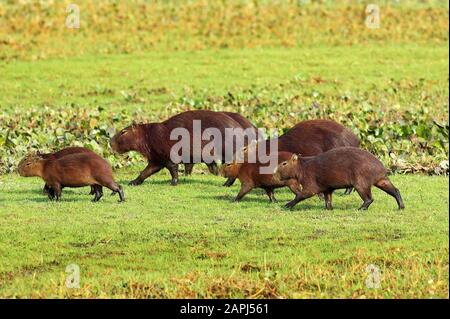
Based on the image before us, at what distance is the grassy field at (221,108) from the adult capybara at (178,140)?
321 mm

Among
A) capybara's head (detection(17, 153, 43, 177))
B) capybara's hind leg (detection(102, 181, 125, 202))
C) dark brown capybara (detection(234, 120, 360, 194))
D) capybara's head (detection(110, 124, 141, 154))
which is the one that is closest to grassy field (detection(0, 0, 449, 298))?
capybara's hind leg (detection(102, 181, 125, 202))

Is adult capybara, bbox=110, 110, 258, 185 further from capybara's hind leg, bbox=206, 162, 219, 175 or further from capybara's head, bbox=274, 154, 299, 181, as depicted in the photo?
capybara's head, bbox=274, 154, 299, 181

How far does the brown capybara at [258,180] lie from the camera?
1288 centimetres

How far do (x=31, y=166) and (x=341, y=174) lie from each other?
3745mm

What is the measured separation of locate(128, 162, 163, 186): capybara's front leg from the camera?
47.9 ft

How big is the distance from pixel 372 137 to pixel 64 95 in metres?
9.95

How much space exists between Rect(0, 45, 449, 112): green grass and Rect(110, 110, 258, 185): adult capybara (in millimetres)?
7414

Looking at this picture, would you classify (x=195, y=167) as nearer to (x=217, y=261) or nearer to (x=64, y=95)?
(x=217, y=261)

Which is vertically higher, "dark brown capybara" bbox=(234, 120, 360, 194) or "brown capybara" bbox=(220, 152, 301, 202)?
"dark brown capybara" bbox=(234, 120, 360, 194)

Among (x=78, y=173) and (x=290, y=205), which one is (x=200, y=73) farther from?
(x=290, y=205)

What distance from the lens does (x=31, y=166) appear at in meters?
13.2

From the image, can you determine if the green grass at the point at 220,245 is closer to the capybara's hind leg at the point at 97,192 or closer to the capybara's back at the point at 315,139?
the capybara's hind leg at the point at 97,192
